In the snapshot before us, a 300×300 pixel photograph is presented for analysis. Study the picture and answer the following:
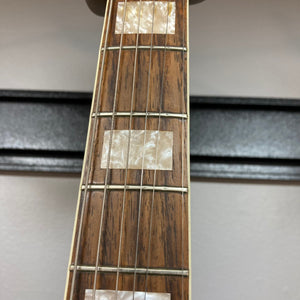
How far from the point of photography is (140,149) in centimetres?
43

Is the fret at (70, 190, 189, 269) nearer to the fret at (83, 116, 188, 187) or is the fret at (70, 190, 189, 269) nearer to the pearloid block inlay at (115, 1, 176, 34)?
the fret at (83, 116, 188, 187)

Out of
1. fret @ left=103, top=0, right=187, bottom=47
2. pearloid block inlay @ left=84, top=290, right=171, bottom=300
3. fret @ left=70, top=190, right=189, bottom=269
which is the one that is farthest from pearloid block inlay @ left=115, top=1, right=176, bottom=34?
pearloid block inlay @ left=84, top=290, right=171, bottom=300

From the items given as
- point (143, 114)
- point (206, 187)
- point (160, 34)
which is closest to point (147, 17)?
point (160, 34)

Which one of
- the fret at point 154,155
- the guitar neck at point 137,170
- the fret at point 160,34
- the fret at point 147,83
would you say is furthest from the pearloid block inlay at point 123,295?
the fret at point 160,34

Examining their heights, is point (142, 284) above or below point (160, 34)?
below

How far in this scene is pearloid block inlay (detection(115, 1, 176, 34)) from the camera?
510mm

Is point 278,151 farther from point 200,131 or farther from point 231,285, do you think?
point 231,285

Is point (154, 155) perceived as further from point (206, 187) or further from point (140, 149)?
point (206, 187)

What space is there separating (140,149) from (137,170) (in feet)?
0.09

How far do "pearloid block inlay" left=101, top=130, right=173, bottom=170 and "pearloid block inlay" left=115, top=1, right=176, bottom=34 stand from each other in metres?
0.18

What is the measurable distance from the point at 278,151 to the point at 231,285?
0.85ft

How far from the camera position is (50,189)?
625mm

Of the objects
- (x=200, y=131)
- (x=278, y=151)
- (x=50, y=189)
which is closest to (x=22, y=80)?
(x=50, y=189)

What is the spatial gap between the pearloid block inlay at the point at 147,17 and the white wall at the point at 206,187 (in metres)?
0.18
